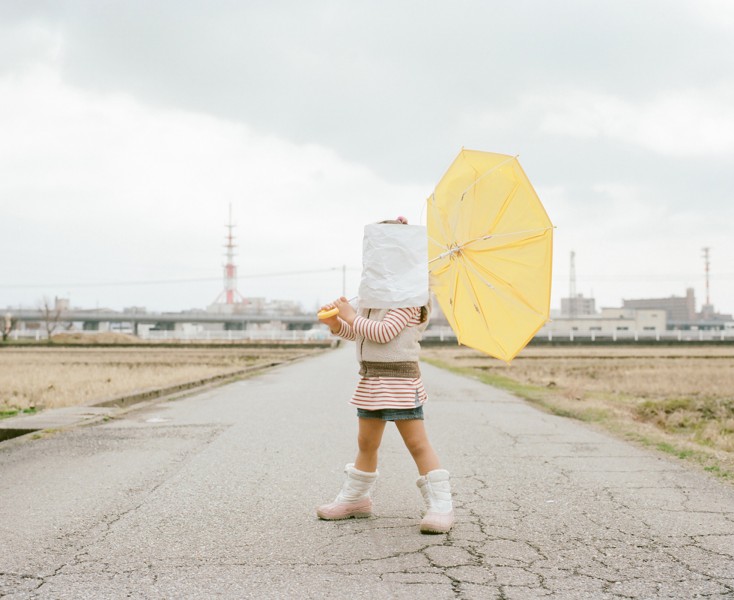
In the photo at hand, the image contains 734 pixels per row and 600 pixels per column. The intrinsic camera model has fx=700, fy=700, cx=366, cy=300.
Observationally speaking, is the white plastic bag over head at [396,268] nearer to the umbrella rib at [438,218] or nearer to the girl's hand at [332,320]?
the girl's hand at [332,320]

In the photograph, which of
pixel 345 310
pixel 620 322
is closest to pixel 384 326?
pixel 345 310

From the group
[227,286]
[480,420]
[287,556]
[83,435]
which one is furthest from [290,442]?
[227,286]

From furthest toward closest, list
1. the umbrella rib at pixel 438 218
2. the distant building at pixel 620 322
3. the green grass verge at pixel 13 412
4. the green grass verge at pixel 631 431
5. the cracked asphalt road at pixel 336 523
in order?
the distant building at pixel 620 322, the green grass verge at pixel 13 412, the green grass verge at pixel 631 431, the umbrella rib at pixel 438 218, the cracked asphalt road at pixel 336 523

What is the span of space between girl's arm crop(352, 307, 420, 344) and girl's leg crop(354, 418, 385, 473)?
514 mm

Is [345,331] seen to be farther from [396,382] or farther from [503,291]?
[503,291]

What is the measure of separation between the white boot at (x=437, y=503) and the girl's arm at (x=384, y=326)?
840mm

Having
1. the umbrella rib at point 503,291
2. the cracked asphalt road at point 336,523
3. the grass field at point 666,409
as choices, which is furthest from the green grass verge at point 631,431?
the umbrella rib at point 503,291

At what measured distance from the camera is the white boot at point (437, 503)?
12.7 feet

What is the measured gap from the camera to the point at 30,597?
2.92m

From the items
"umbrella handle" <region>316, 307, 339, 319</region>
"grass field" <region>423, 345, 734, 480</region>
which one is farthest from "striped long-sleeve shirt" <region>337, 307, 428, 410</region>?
"grass field" <region>423, 345, 734, 480</region>

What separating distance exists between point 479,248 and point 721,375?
65.9 feet

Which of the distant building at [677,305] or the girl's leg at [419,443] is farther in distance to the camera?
the distant building at [677,305]

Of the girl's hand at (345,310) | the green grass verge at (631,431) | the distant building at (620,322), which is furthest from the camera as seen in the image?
the distant building at (620,322)

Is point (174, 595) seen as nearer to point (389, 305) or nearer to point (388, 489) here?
point (389, 305)
